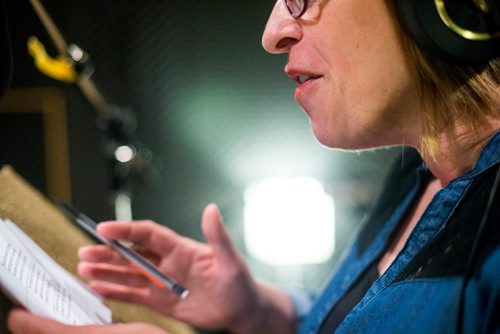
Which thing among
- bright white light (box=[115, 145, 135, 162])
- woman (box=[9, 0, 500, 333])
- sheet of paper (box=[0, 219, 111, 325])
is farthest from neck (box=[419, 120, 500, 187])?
bright white light (box=[115, 145, 135, 162])

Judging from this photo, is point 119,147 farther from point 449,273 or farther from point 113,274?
point 449,273

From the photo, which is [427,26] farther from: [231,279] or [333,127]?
[231,279]

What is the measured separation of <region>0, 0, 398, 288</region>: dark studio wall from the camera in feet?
7.96

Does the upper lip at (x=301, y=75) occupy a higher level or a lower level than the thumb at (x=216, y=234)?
higher

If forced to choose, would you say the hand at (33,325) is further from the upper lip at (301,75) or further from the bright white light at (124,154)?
the bright white light at (124,154)

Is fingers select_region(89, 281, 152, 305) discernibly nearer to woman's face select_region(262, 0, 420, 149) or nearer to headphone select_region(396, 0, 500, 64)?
woman's face select_region(262, 0, 420, 149)

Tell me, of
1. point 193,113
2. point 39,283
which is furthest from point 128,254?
point 193,113

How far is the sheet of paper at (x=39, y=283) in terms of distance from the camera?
573 mm

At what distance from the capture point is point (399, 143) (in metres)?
0.77

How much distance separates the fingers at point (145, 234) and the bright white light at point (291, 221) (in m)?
1.05

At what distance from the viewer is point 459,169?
75cm

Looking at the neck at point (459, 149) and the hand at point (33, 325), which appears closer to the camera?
the hand at point (33, 325)

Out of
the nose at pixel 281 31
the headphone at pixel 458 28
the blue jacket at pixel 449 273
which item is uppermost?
the nose at pixel 281 31

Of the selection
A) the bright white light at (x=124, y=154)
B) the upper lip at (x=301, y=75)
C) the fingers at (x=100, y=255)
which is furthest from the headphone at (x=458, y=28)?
the bright white light at (x=124, y=154)
